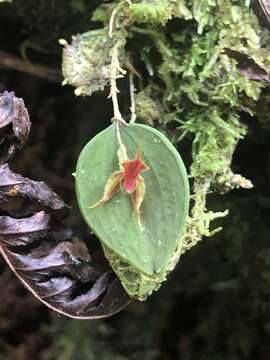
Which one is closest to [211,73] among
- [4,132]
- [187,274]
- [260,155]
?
[260,155]

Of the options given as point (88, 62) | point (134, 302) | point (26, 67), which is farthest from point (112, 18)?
point (134, 302)

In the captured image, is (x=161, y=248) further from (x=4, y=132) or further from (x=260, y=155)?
(x=260, y=155)

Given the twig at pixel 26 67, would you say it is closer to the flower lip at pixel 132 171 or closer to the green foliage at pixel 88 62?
the green foliage at pixel 88 62

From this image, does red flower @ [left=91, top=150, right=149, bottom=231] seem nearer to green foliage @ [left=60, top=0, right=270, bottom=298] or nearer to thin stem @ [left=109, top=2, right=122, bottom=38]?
green foliage @ [left=60, top=0, right=270, bottom=298]

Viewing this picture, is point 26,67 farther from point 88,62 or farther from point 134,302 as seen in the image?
point 134,302

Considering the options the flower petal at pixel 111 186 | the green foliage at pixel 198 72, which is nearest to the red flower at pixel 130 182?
the flower petal at pixel 111 186

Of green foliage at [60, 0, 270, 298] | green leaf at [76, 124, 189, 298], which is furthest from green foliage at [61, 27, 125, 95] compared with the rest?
green leaf at [76, 124, 189, 298]
